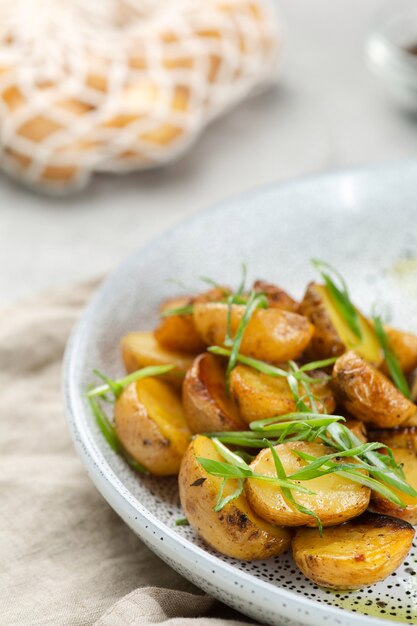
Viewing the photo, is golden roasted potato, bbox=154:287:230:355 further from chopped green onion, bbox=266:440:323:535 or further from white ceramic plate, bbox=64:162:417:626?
chopped green onion, bbox=266:440:323:535

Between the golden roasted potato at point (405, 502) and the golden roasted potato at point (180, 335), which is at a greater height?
the golden roasted potato at point (405, 502)

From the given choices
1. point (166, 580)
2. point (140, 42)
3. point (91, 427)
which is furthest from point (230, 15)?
point (166, 580)

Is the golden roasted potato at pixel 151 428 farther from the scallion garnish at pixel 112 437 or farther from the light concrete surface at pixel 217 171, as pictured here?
the light concrete surface at pixel 217 171

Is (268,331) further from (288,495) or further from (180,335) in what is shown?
(288,495)

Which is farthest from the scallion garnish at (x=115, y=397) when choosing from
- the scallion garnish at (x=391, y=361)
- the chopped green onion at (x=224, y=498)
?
the scallion garnish at (x=391, y=361)

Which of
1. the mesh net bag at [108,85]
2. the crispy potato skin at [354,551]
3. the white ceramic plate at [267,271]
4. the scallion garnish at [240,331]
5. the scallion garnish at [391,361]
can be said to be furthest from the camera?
the mesh net bag at [108,85]

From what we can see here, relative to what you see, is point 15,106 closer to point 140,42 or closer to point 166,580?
point 140,42

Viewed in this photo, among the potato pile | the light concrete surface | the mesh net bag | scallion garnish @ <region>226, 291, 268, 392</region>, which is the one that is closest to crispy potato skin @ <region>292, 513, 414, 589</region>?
the potato pile
